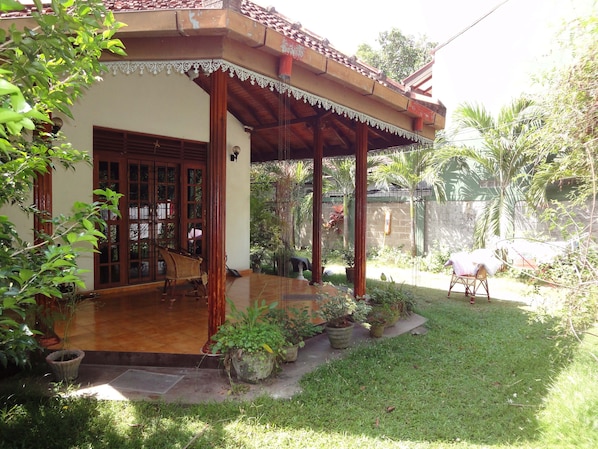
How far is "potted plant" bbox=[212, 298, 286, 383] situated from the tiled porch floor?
19.3 inches

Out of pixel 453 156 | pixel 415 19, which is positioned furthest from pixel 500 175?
pixel 415 19

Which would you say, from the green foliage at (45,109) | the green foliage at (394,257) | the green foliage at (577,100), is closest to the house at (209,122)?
the green foliage at (45,109)

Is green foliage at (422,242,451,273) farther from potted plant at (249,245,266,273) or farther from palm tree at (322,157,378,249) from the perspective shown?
potted plant at (249,245,266,273)

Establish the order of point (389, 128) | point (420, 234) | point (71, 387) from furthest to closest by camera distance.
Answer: point (420, 234) < point (389, 128) < point (71, 387)

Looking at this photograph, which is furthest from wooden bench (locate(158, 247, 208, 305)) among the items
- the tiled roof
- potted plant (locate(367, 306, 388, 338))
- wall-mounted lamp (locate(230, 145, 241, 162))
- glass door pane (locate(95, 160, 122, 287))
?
the tiled roof

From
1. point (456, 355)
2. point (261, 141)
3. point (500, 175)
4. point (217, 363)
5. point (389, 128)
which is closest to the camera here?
point (217, 363)

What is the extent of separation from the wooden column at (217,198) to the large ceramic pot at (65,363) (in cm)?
120

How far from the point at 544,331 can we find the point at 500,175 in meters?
5.84

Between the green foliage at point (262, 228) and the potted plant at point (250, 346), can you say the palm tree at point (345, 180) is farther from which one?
the potted plant at point (250, 346)

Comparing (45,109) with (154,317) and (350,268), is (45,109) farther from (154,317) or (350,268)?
(350,268)

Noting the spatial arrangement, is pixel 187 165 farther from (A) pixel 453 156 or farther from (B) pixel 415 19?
(B) pixel 415 19

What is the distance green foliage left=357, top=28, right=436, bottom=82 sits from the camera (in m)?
24.3

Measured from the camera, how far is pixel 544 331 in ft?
19.0

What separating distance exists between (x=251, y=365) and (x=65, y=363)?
1617mm
